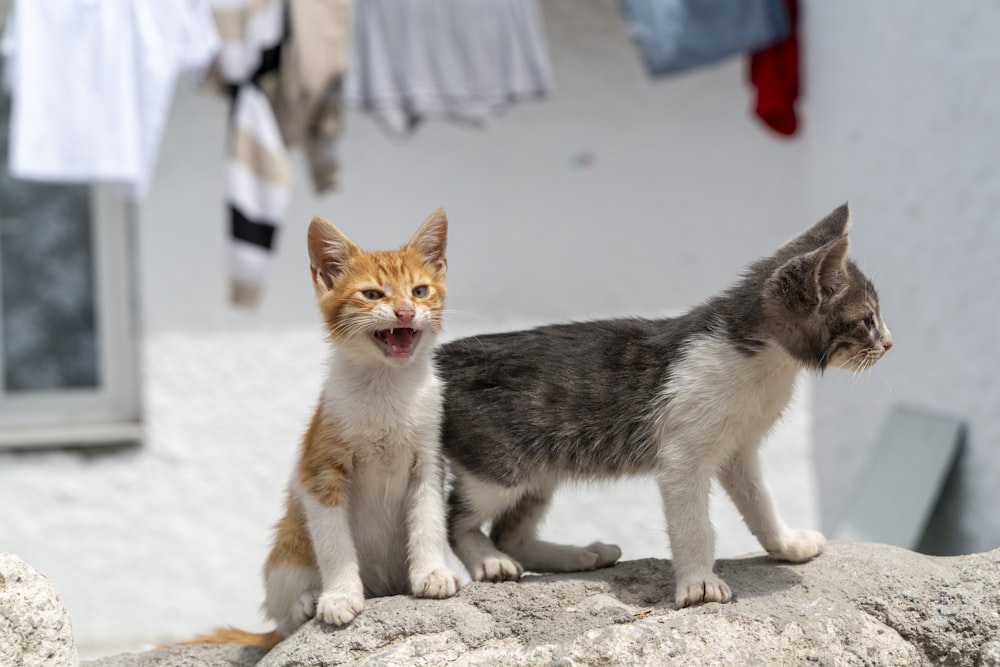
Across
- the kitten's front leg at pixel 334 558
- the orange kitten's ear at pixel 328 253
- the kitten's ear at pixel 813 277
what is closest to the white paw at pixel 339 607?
the kitten's front leg at pixel 334 558

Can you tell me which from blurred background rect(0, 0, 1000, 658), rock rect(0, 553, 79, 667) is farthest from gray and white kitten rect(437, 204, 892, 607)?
blurred background rect(0, 0, 1000, 658)

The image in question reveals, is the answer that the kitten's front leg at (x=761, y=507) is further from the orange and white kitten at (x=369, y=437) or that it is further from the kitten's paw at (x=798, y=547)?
the orange and white kitten at (x=369, y=437)

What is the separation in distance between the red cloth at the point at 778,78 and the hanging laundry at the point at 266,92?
4.85ft

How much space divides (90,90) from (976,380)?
100 inches

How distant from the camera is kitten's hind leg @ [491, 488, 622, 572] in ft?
5.65

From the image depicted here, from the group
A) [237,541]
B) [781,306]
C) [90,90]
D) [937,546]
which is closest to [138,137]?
[90,90]

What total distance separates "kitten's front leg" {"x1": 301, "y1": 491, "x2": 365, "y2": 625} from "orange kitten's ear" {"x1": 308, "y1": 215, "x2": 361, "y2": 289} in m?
0.32

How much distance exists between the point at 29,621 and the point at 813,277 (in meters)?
1.14

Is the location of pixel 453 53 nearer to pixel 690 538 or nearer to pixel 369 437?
pixel 369 437

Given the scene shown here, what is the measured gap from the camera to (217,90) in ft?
9.95

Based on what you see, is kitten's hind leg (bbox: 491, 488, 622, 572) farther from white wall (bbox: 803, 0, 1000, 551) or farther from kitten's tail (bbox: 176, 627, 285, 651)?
white wall (bbox: 803, 0, 1000, 551)

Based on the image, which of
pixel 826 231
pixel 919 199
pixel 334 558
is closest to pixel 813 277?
pixel 826 231

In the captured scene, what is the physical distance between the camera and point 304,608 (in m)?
1.58

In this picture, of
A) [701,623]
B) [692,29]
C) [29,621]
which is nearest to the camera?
[29,621]
